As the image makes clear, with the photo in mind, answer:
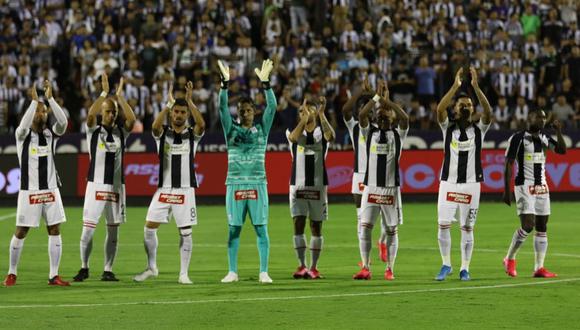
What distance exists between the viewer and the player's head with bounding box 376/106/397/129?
1714cm

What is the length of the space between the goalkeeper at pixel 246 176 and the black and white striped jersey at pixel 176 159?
0.52 meters

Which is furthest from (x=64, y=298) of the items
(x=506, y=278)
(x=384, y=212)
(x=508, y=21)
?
(x=508, y=21)

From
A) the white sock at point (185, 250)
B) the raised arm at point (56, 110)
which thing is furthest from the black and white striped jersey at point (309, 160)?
the raised arm at point (56, 110)

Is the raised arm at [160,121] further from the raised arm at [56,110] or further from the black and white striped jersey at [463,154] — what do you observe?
the black and white striped jersey at [463,154]

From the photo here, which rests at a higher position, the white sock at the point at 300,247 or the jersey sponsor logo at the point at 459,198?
the jersey sponsor logo at the point at 459,198

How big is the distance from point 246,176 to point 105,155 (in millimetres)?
1976

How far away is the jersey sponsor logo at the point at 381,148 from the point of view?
17.0 meters

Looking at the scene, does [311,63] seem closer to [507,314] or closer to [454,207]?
[454,207]

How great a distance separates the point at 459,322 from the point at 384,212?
13.6 feet

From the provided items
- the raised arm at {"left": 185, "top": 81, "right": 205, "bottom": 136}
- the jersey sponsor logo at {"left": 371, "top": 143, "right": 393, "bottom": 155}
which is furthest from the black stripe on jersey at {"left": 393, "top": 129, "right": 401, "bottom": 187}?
the raised arm at {"left": 185, "top": 81, "right": 205, "bottom": 136}

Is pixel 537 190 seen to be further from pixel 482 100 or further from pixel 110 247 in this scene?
pixel 110 247

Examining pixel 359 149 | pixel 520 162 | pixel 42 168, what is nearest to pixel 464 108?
pixel 520 162

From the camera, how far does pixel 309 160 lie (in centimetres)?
1777

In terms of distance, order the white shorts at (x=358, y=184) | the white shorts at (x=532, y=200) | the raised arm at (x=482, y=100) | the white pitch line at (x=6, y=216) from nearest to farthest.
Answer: the raised arm at (x=482, y=100)
the white shorts at (x=532, y=200)
the white shorts at (x=358, y=184)
the white pitch line at (x=6, y=216)
